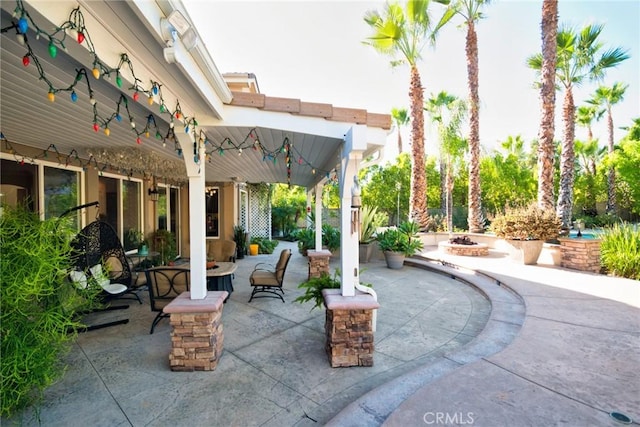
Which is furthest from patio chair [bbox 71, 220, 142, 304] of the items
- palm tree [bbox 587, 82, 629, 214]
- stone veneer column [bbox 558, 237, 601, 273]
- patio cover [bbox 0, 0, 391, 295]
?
palm tree [bbox 587, 82, 629, 214]

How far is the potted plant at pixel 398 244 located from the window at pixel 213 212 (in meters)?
5.20

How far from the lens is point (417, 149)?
10250 mm

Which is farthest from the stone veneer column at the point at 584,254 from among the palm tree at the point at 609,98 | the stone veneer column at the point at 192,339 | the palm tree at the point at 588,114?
the palm tree at the point at 588,114

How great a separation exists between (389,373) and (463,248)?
6740 mm

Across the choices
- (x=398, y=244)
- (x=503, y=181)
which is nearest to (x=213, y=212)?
(x=398, y=244)

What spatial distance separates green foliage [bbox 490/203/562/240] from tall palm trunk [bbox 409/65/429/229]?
3325mm

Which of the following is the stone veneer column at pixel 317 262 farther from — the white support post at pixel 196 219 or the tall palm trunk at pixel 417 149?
the tall palm trunk at pixel 417 149

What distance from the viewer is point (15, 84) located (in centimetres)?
216

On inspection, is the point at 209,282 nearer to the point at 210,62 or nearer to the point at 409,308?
the point at 409,308

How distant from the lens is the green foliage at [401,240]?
7550 mm

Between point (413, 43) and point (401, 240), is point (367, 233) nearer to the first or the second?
point (401, 240)

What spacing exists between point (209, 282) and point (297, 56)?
23.0ft

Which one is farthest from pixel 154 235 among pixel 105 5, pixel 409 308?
pixel 105 5

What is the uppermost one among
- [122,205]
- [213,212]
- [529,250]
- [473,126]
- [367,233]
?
[473,126]
